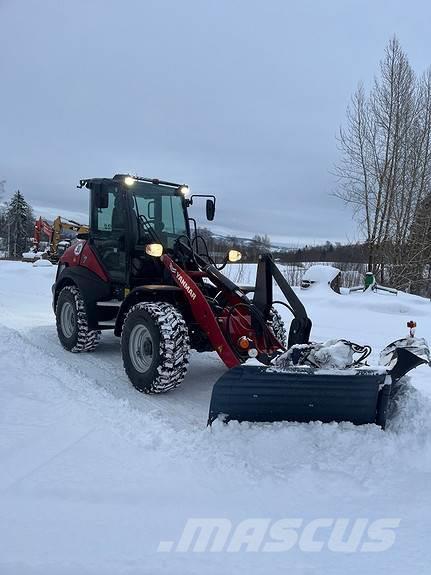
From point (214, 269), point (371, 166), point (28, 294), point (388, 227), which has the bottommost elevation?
point (28, 294)

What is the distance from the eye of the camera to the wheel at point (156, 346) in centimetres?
479

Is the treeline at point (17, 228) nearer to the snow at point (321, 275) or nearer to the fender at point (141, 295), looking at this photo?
the snow at point (321, 275)

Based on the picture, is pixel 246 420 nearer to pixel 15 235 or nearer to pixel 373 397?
pixel 373 397

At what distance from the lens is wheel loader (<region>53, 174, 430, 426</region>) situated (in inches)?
146

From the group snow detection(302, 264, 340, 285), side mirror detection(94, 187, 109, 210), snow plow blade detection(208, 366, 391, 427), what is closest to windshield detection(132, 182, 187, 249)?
side mirror detection(94, 187, 109, 210)

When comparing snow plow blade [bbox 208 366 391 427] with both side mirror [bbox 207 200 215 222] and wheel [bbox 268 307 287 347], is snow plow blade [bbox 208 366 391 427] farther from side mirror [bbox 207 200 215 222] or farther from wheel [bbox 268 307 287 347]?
side mirror [bbox 207 200 215 222]

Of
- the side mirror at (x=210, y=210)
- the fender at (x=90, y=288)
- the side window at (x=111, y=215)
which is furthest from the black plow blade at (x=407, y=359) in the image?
the fender at (x=90, y=288)

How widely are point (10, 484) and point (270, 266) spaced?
10.2 ft

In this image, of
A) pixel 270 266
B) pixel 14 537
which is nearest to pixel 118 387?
pixel 270 266

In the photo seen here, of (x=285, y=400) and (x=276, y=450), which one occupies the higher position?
(x=285, y=400)

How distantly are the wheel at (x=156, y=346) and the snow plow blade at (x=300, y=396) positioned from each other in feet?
3.37

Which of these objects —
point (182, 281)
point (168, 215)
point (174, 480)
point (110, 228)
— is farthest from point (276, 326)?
point (174, 480)

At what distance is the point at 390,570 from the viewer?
2.46 metres

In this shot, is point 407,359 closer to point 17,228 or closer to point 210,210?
point 210,210
